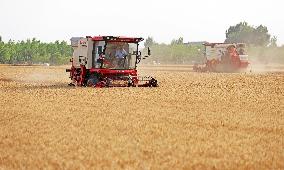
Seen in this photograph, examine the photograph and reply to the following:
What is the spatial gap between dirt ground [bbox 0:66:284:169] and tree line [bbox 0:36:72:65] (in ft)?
A: 238

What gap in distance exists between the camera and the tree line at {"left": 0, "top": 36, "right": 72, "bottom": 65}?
284 ft

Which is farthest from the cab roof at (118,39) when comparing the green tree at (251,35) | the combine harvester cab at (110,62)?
the green tree at (251,35)

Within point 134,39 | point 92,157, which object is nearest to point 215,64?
point 134,39

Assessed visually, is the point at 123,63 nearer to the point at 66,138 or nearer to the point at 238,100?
the point at 238,100

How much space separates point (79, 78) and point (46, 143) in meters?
16.1

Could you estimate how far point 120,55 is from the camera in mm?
23344

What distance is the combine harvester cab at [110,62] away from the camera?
2288 centimetres

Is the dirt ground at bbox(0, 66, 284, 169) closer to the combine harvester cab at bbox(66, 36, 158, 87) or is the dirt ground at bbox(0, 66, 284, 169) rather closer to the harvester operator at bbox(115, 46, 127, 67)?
the combine harvester cab at bbox(66, 36, 158, 87)

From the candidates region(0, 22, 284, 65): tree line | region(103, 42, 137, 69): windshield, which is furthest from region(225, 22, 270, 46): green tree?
region(103, 42, 137, 69): windshield

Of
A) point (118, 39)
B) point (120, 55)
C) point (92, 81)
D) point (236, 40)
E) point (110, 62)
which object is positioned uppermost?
point (236, 40)

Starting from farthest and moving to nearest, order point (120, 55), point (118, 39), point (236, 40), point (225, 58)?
point (236, 40), point (225, 58), point (120, 55), point (118, 39)

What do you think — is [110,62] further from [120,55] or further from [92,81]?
[92,81]

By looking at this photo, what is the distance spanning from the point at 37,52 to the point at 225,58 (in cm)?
5676

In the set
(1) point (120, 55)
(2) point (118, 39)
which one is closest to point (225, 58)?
(1) point (120, 55)
